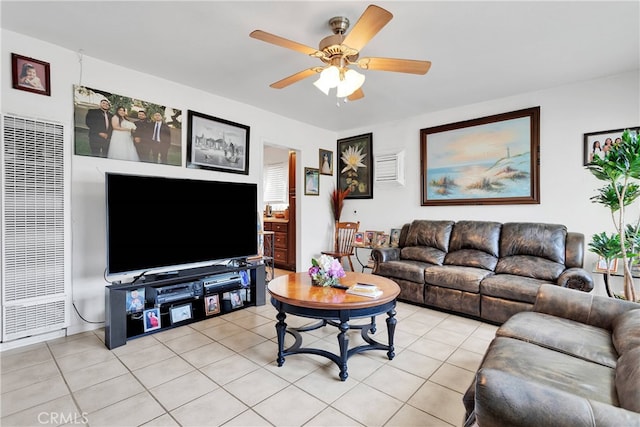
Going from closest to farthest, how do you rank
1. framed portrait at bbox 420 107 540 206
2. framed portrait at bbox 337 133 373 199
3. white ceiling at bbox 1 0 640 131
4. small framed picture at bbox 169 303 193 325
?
white ceiling at bbox 1 0 640 131
small framed picture at bbox 169 303 193 325
framed portrait at bbox 420 107 540 206
framed portrait at bbox 337 133 373 199

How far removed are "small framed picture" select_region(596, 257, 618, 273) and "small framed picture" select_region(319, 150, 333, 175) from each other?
3.87 metres

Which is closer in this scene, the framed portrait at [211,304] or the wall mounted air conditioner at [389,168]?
the framed portrait at [211,304]

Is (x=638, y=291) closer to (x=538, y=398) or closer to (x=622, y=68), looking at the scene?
(x=622, y=68)

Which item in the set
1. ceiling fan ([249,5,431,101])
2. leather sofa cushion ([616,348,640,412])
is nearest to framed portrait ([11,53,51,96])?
ceiling fan ([249,5,431,101])

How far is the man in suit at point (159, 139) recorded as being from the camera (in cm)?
331

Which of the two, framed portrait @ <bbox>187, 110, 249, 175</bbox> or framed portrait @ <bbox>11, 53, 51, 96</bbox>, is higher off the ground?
framed portrait @ <bbox>11, 53, 51, 96</bbox>

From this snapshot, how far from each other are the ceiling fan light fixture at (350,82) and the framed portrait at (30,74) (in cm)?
260

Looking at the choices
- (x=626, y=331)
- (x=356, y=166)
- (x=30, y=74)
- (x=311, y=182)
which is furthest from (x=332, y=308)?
(x=356, y=166)

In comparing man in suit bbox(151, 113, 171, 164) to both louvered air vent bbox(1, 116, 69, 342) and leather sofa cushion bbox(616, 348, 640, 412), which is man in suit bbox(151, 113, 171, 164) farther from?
leather sofa cushion bbox(616, 348, 640, 412)

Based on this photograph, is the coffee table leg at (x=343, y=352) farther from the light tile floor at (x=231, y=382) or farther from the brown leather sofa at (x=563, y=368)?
the brown leather sofa at (x=563, y=368)

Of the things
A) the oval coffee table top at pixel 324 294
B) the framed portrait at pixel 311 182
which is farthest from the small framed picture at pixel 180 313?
the framed portrait at pixel 311 182

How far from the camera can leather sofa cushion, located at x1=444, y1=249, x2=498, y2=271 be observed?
3.56 m

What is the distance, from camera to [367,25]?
1.85 meters

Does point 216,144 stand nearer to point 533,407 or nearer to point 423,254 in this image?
point 423,254
